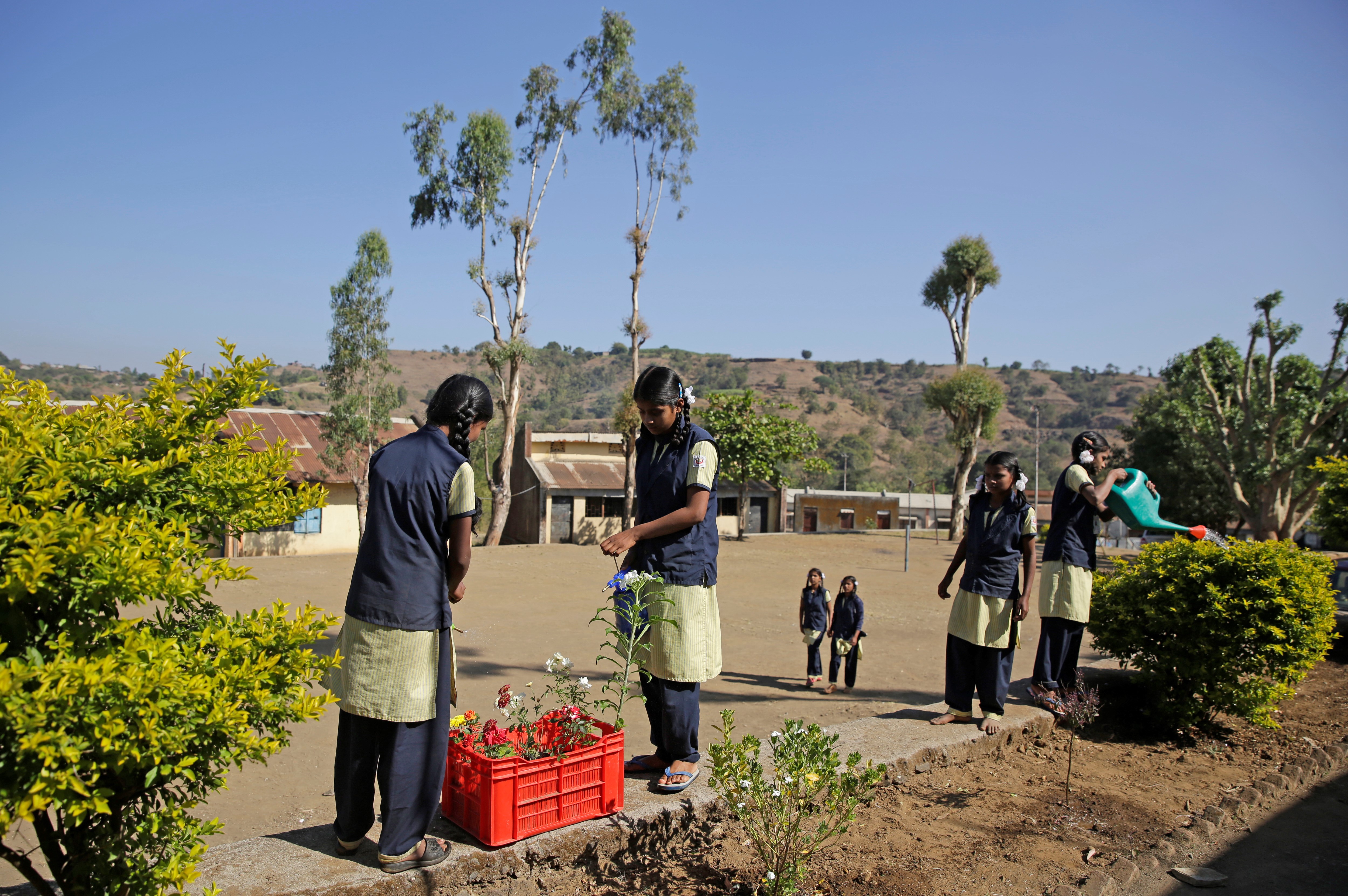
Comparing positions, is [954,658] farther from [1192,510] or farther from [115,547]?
[1192,510]

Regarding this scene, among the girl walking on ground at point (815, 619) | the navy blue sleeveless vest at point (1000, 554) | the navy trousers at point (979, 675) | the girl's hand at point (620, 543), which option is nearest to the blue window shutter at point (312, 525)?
the girl walking on ground at point (815, 619)

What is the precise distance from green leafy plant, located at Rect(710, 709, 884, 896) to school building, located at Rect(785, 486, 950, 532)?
144 feet

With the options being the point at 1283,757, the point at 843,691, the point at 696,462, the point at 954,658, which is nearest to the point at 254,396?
the point at 696,462

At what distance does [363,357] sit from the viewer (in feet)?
87.1

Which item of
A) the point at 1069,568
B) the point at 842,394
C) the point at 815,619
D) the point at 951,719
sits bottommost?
the point at 815,619

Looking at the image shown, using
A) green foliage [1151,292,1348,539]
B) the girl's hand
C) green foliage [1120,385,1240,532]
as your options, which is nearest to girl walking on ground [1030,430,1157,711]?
the girl's hand

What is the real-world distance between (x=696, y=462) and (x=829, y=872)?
1682mm

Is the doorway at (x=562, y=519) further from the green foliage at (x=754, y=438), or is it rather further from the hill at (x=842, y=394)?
the hill at (x=842, y=394)

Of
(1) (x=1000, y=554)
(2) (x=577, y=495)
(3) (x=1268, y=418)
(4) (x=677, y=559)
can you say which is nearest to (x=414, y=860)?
(4) (x=677, y=559)

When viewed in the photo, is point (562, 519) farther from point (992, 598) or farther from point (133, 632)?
point (133, 632)

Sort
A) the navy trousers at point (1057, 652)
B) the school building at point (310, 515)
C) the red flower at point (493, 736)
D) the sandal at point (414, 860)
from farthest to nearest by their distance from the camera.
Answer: the school building at point (310, 515) → the navy trousers at point (1057, 652) → the red flower at point (493, 736) → the sandal at point (414, 860)

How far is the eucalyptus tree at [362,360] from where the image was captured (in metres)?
25.6

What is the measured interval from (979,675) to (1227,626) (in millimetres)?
1653

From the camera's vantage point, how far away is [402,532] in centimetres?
268
